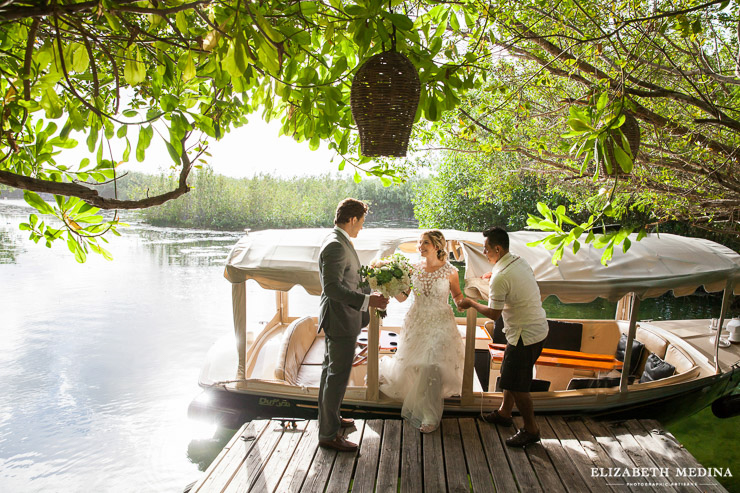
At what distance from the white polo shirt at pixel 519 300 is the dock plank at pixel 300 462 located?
184 cm

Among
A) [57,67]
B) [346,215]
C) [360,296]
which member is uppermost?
[57,67]

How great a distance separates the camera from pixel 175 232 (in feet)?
92.4

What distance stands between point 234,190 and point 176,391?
20224mm

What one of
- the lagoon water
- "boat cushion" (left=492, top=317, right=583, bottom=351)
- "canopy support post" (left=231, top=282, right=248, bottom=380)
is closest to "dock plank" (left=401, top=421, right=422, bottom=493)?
"canopy support post" (left=231, top=282, right=248, bottom=380)

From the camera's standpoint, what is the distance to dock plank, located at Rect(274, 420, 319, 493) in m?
3.24

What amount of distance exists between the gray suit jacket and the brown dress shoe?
85 centimetres

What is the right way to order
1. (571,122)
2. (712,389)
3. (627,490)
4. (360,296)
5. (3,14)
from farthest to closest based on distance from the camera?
1. (712,389)
2. (360,296)
3. (627,490)
4. (571,122)
5. (3,14)

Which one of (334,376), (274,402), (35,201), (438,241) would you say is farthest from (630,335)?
(35,201)

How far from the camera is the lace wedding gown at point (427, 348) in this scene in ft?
14.6

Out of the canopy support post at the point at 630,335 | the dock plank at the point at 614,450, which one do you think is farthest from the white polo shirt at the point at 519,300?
the canopy support post at the point at 630,335

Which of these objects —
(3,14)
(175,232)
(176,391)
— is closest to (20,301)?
(176,391)

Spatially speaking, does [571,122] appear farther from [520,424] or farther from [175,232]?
[175,232]

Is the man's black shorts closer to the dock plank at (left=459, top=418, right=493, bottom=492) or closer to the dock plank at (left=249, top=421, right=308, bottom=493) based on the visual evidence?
the dock plank at (left=459, top=418, right=493, bottom=492)

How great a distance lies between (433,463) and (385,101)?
8.95ft
